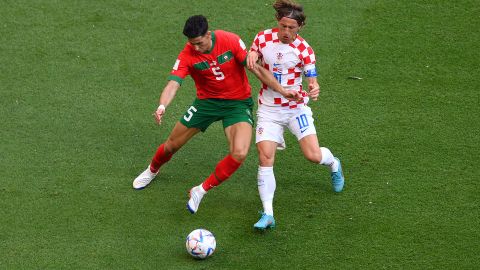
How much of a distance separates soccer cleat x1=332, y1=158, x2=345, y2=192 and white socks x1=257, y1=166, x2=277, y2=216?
0.75 meters

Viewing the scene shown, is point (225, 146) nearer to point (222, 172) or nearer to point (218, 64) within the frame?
point (222, 172)

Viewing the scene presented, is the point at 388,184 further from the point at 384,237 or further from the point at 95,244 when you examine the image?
the point at 95,244

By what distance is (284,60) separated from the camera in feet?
27.6

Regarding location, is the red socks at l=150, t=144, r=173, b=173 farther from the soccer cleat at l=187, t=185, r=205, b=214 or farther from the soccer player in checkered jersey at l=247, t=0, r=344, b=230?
the soccer player in checkered jersey at l=247, t=0, r=344, b=230

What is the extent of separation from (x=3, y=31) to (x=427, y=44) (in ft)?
18.6

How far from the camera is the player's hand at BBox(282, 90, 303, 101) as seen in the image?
8.18m

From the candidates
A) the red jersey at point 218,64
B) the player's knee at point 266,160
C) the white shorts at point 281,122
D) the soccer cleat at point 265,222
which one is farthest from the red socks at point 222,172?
the red jersey at point 218,64

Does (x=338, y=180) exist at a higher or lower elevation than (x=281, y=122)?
lower

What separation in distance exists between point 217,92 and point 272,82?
0.65 m

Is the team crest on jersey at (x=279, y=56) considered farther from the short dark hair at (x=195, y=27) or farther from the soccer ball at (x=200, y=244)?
the soccer ball at (x=200, y=244)

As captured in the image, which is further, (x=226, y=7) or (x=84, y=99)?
(x=226, y=7)

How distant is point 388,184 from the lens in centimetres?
902

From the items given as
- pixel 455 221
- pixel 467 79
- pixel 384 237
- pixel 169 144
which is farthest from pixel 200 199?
pixel 467 79

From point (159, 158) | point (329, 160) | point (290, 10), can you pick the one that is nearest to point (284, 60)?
point (290, 10)
